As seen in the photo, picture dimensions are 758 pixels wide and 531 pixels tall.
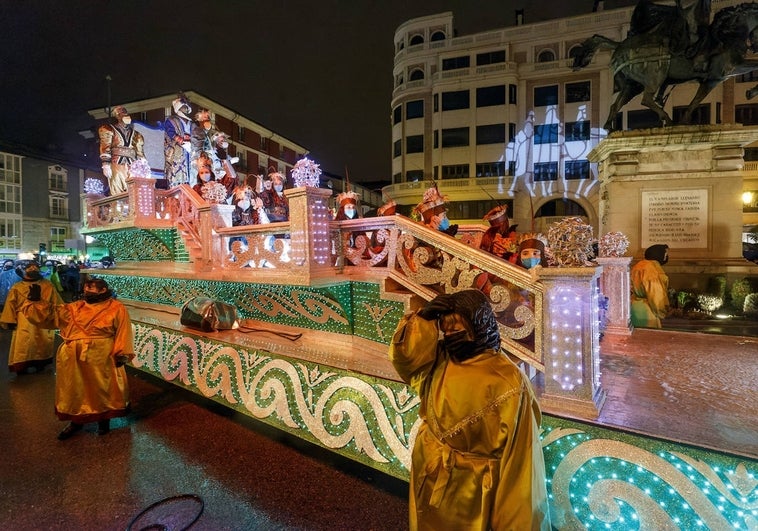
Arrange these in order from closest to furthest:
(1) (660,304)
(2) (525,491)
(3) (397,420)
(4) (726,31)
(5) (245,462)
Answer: (2) (525,491) → (3) (397,420) → (5) (245,462) → (1) (660,304) → (4) (726,31)

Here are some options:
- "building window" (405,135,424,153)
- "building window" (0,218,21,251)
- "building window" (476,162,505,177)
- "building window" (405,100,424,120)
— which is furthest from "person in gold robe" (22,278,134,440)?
"building window" (0,218,21,251)

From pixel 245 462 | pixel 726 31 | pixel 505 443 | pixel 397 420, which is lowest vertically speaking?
pixel 245 462

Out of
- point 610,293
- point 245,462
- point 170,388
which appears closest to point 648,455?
point 245,462

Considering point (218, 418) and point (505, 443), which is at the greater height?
point (505, 443)

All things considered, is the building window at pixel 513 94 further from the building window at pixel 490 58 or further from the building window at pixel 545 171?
the building window at pixel 545 171

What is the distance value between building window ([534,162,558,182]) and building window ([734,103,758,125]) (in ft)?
41.8

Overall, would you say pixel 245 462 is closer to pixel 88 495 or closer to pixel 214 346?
pixel 88 495

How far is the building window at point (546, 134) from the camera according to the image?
32.9 meters

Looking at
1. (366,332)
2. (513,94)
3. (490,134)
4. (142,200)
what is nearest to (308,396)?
(366,332)

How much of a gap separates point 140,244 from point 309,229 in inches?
247

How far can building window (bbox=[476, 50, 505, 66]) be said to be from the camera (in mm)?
33378

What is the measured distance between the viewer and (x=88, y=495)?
3.66m

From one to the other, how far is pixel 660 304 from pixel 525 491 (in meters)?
7.00

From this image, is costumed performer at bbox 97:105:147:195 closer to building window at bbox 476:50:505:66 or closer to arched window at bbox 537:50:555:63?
building window at bbox 476:50:505:66
